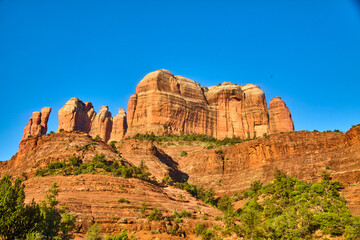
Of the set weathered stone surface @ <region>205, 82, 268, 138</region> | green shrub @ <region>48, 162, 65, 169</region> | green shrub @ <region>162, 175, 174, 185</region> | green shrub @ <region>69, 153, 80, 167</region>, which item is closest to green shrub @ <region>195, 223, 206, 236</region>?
green shrub @ <region>162, 175, 174, 185</region>

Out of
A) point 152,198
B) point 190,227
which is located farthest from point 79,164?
point 190,227

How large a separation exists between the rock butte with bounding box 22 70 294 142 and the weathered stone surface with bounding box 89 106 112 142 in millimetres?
430

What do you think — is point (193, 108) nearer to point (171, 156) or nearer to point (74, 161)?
point (171, 156)

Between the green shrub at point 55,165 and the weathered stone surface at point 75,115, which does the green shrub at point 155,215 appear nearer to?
the green shrub at point 55,165

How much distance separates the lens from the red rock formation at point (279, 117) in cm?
10568

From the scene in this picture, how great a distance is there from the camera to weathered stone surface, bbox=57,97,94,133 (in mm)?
116812

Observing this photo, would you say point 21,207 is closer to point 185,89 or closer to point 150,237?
point 150,237

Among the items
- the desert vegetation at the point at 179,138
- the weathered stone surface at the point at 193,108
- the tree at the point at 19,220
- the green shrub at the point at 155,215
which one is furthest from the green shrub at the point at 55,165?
the weathered stone surface at the point at 193,108

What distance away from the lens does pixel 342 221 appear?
29.6 metres

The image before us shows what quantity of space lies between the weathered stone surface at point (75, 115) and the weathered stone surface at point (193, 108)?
966 inches

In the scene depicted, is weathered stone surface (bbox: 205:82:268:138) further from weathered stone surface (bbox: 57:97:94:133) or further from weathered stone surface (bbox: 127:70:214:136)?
weathered stone surface (bbox: 57:97:94:133)

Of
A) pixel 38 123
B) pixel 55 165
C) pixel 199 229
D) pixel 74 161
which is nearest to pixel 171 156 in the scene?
pixel 74 161

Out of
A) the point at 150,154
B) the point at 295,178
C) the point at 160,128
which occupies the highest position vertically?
the point at 160,128

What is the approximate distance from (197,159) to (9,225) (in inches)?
2204
